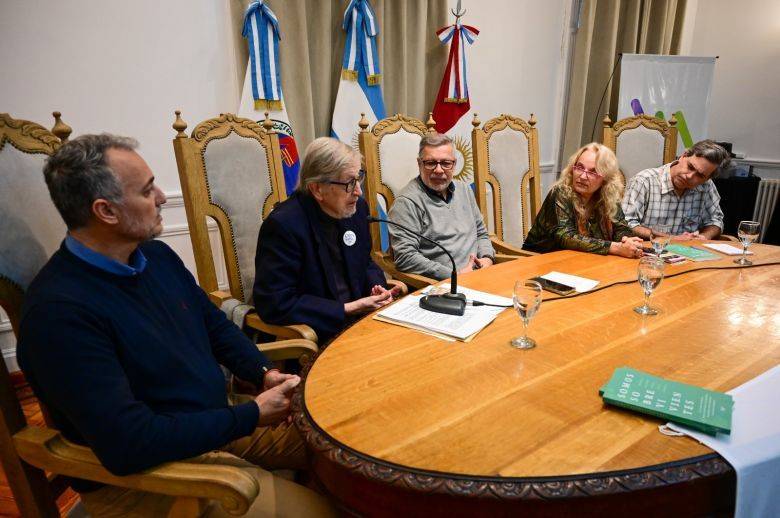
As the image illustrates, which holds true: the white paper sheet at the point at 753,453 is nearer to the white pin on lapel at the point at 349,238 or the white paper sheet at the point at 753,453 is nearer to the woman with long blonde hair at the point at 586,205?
the white pin on lapel at the point at 349,238

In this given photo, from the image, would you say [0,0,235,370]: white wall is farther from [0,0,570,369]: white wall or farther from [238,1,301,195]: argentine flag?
[238,1,301,195]: argentine flag

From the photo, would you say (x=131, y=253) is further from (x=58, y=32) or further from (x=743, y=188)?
(x=743, y=188)

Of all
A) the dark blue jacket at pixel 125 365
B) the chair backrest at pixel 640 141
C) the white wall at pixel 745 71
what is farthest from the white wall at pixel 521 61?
the dark blue jacket at pixel 125 365

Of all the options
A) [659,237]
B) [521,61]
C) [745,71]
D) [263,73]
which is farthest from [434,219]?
[745,71]

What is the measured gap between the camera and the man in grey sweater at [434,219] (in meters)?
2.21

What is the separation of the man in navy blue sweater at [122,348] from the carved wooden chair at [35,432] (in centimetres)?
5

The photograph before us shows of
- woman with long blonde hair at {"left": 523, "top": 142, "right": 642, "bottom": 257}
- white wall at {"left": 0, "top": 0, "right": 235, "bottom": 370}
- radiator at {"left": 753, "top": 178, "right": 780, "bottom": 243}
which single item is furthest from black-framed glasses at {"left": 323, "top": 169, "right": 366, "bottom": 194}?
radiator at {"left": 753, "top": 178, "right": 780, "bottom": 243}

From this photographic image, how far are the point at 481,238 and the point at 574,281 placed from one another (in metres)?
0.83

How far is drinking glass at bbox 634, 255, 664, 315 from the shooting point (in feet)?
4.71

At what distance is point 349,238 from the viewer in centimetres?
181

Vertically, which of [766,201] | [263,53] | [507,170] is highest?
[263,53]

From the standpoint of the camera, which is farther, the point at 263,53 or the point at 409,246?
the point at 263,53

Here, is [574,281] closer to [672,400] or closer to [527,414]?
[672,400]

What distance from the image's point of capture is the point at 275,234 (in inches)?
64.1
